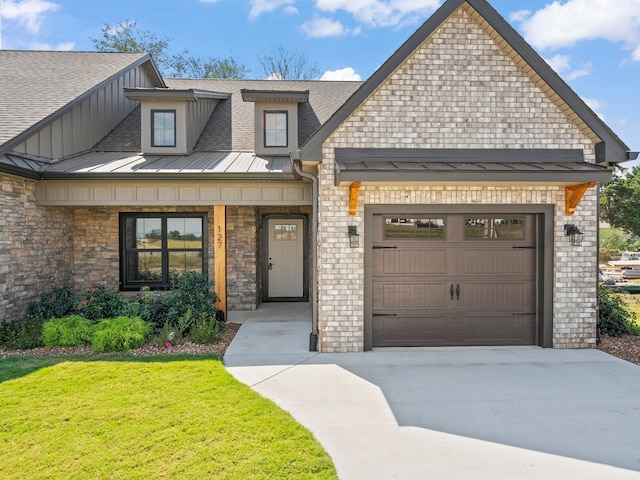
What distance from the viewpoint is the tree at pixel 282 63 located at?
2220 centimetres

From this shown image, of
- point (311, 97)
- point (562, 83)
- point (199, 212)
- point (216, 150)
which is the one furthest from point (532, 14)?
point (199, 212)

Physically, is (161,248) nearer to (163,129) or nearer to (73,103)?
(163,129)

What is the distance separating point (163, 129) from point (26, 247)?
3798 mm

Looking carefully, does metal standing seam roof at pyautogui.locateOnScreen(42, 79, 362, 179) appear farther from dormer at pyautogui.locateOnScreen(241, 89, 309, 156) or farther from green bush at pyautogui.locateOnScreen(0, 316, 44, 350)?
green bush at pyautogui.locateOnScreen(0, 316, 44, 350)

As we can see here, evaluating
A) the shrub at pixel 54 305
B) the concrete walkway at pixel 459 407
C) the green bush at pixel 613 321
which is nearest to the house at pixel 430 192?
the shrub at pixel 54 305

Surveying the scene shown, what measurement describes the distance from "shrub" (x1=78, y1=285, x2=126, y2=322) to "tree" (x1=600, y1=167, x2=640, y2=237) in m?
25.6

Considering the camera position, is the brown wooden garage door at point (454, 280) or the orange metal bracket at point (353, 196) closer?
the orange metal bracket at point (353, 196)

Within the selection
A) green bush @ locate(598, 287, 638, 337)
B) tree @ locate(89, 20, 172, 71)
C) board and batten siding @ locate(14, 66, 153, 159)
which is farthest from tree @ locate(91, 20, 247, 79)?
green bush @ locate(598, 287, 638, 337)

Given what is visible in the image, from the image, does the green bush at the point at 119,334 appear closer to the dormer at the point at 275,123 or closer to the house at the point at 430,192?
the house at the point at 430,192

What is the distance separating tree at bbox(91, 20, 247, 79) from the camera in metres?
20.5

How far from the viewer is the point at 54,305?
749 centimetres

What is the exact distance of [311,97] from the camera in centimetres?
1175

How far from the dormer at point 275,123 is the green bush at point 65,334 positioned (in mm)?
Answer: 5056

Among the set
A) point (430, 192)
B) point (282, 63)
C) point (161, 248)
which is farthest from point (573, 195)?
point (282, 63)
